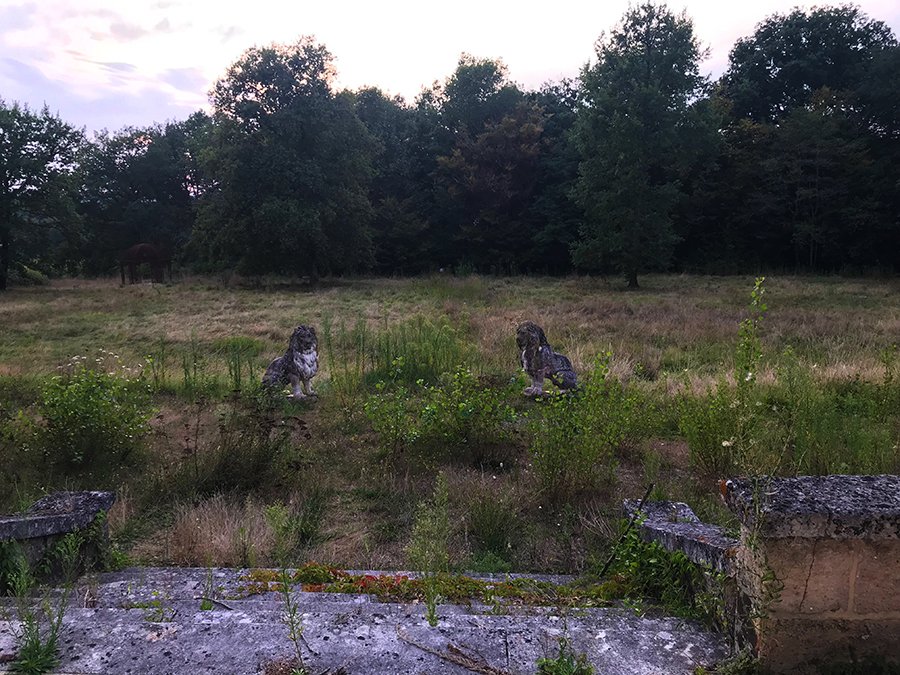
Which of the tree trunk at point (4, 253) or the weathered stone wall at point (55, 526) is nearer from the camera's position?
the weathered stone wall at point (55, 526)

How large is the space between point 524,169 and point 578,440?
105 feet

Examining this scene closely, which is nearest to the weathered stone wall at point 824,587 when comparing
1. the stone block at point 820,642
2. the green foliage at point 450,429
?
the stone block at point 820,642

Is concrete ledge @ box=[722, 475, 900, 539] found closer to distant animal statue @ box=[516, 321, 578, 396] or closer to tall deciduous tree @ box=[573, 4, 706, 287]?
distant animal statue @ box=[516, 321, 578, 396]

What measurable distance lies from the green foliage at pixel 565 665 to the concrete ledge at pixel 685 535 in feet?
2.26

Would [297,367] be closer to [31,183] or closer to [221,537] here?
[221,537]

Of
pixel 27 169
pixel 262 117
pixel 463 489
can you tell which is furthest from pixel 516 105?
pixel 463 489

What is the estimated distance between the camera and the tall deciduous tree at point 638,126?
23234 millimetres

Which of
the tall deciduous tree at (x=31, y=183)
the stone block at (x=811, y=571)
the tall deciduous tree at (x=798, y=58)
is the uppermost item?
the tall deciduous tree at (x=798, y=58)

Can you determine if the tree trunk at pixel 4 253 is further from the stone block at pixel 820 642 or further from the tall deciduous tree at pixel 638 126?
the stone block at pixel 820 642

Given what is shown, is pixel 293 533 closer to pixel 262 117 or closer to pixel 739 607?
pixel 739 607

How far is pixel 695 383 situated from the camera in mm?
7270

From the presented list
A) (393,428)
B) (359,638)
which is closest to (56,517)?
(359,638)

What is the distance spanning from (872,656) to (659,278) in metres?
27.6

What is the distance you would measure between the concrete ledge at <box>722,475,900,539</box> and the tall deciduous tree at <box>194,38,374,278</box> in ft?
86.2
